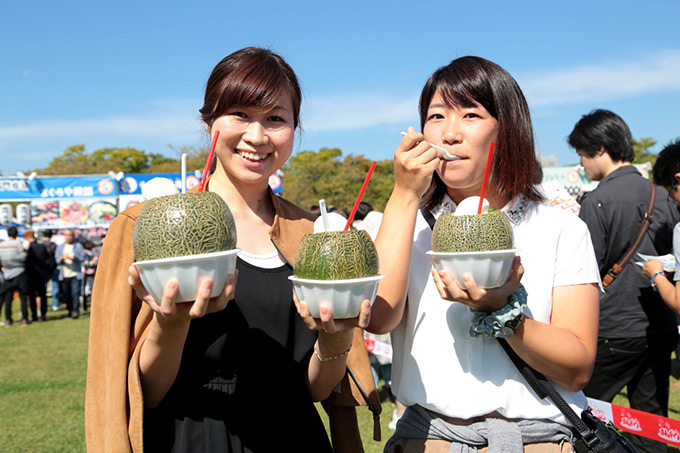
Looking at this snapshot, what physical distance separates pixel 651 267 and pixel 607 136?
1.24m

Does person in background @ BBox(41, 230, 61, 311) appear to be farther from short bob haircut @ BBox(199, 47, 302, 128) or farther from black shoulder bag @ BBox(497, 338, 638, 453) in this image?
black shoulder bag @ BBox(497, 338, 638, 453)

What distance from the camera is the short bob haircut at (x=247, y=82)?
238 cm

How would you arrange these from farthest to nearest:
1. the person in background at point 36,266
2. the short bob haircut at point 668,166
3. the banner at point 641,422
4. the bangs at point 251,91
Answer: the person in background at point 36,266 < the short bob haircut at point 668,166 < the banner at point 641,422 < the bangs at point 251,91

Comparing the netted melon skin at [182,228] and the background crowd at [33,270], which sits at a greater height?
the netted melon skin at [182,228]

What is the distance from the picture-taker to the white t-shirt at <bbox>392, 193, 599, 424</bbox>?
2043 millimetres

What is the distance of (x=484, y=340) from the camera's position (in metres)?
2.09

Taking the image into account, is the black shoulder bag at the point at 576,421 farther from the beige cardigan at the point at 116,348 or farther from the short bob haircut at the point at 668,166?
the short bob haircut at the point at 668,166

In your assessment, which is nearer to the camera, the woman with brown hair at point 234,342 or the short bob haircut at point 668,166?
the woman with brown hair at point 234,342

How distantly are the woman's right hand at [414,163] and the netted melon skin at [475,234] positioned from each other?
0.20m

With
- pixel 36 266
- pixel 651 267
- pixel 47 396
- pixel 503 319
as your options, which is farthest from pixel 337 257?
pixel 36 266

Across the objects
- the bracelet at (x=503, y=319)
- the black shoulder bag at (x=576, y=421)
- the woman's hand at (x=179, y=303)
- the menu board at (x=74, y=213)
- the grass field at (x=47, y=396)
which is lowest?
the grass field at (x=47, y=396)

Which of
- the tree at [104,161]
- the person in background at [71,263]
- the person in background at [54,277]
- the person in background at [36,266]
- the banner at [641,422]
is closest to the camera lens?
the banner at [641,422]

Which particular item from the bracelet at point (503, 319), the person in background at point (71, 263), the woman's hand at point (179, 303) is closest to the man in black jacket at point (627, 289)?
the bracelet at point (503, 319)

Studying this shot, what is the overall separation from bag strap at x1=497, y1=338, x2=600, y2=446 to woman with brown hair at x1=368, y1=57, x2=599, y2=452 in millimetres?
35
